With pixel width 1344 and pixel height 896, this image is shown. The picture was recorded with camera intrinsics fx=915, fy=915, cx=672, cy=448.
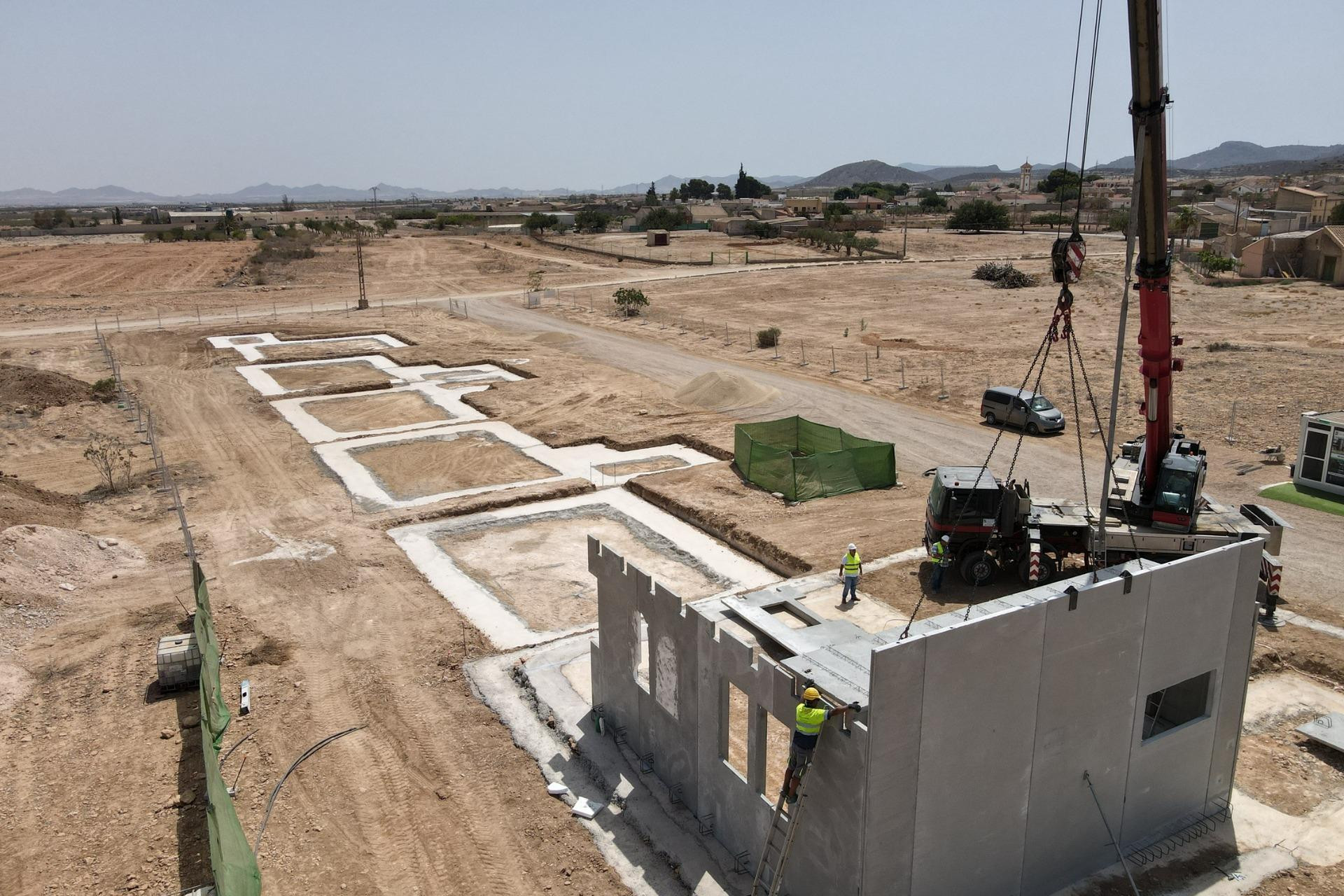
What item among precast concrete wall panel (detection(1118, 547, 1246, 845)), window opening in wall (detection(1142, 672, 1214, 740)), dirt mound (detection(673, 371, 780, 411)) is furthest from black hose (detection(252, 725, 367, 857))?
dirt mound (detection(673, 371, 780, 411))

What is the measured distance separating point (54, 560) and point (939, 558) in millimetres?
17632

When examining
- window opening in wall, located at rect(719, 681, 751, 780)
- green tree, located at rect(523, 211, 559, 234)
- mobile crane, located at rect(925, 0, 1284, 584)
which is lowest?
window opening in wall, located at rect(719, 681, 751, 780)

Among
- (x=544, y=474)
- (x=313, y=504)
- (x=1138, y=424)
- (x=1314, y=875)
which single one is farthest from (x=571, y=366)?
(x=1314, y=875)

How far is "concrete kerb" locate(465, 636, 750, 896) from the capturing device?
10758 mm

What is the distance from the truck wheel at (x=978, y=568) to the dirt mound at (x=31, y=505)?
1959 centimetres

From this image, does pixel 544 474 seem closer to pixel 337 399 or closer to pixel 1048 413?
pixel 337 399

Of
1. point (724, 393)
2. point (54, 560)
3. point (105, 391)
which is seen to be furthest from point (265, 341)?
point (54, 560)

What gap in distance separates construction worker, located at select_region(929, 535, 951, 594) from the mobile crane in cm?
17

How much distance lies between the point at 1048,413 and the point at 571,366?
65.7 ft

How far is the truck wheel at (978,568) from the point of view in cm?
1764

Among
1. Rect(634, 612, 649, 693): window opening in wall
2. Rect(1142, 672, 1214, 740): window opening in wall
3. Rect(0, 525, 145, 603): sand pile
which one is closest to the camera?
Rect(1142, 672, 1214, 740): window opening in wall

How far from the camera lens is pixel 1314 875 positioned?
10.6 meters

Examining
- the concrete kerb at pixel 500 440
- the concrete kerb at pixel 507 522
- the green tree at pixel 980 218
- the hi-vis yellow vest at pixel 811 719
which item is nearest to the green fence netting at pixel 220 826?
the concrete kerb at pixel 507 522

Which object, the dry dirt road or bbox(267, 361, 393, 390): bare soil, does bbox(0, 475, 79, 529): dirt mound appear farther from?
the dry dirt road
